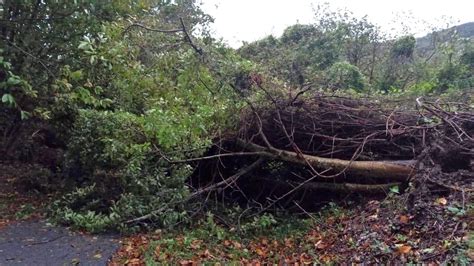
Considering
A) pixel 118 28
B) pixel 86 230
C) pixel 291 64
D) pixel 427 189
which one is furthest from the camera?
pixel 291 64

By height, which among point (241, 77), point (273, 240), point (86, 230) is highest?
point (241, 77)

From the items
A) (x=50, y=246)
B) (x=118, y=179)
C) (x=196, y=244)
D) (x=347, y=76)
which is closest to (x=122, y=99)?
(x=118, y=179)

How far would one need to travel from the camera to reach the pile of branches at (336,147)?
598cm

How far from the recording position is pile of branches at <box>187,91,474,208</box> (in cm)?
598

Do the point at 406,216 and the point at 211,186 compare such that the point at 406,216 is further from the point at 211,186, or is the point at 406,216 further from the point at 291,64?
the point at 291,64

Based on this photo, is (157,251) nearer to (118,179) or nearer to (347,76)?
(118,179)

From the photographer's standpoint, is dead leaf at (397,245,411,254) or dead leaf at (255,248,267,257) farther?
dead leaf at (255,248,267,257)

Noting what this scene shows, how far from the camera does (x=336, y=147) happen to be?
686 centimetres

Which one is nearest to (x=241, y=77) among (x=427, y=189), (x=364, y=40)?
(x=427, y=189)

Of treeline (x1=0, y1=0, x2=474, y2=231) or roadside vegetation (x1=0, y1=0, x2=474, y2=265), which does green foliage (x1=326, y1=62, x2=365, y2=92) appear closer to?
roadside vegetation (x1=0, y1=0, x2=474, y2=265)

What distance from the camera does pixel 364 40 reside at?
16984 mm

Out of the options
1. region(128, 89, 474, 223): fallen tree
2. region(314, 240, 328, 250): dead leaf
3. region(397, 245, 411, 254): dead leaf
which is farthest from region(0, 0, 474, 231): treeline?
region(397, 245, 411, 254): dead leaf

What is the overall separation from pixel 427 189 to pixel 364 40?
12879 mm

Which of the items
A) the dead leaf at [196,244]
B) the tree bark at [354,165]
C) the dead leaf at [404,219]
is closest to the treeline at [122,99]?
the dead leaf at [196,244]
